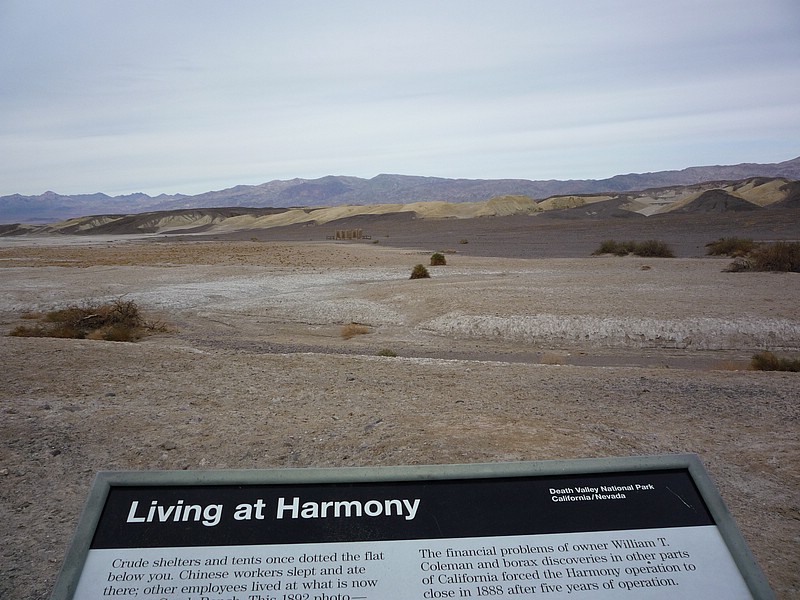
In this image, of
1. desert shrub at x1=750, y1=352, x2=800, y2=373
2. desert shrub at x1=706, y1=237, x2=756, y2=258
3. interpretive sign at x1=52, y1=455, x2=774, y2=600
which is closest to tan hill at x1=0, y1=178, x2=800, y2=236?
desert shrub at x1=706, y1=237, x2=756, y2=258

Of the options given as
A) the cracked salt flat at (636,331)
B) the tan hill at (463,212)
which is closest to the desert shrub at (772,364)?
the cracked salt flat at (636,331)

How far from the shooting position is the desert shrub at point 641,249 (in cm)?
3425

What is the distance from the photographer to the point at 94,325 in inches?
668

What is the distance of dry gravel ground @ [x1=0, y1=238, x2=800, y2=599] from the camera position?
558 cm

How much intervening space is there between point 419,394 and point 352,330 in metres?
8.10

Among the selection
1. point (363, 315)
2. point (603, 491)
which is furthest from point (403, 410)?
point (363, 315)

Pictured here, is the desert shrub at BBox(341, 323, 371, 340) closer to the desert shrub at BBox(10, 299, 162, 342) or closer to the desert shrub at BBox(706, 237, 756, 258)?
the desert shrub at BBox(10, 299, 162, 342)

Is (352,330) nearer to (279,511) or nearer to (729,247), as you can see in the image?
(279,511)

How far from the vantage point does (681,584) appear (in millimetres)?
2811

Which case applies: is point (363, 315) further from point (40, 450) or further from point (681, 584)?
point (681, 584)

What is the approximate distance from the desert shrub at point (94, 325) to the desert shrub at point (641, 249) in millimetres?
25210

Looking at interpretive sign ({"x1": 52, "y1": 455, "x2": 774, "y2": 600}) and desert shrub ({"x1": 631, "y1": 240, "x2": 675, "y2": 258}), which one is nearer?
interpretive sign ({"x1": 52, "y1": 455, "x2": 774, "y2": 600})

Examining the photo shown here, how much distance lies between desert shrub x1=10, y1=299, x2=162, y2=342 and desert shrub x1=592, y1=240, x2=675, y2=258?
25.2 meters

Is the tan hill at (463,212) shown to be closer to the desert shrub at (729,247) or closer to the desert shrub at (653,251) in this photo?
the desert shrub at (729,247)
